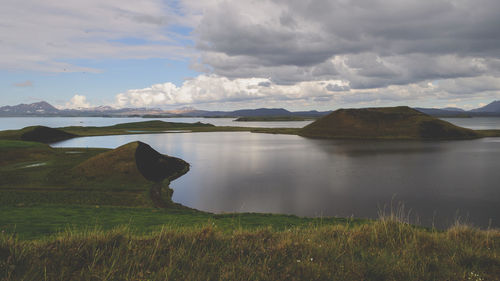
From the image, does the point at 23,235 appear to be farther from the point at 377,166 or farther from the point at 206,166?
the point at 377,166

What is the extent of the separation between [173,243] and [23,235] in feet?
37.6

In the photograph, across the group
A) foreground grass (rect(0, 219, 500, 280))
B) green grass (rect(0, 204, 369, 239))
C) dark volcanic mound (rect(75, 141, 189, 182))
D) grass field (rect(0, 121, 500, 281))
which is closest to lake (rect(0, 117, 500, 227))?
dark volcanic mound (rect(75, 141, 189, 182))

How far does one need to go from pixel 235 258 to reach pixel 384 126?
422 feet

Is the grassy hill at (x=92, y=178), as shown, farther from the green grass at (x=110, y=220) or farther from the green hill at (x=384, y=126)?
the green hill at (x=384, y=126)

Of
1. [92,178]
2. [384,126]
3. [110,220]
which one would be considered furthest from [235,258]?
[384,126]

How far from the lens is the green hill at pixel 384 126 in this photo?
369 feet

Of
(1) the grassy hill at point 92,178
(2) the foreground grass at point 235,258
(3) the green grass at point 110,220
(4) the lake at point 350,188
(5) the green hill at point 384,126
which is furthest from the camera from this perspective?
(5) the green hill at point 384,126

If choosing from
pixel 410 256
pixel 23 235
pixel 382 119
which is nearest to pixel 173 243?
pixel 410 256

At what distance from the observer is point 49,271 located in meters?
6.16

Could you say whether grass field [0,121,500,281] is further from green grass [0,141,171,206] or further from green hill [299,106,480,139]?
green hill [299,106,480,139]

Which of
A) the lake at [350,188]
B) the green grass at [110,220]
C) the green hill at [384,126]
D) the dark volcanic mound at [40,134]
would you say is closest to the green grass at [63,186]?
the green grass at [110,220]

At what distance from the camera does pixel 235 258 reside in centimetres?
733

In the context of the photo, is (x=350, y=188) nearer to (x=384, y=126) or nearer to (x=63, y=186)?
(x=63, y=186)

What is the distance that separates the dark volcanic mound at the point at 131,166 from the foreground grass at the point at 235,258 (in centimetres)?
3375
